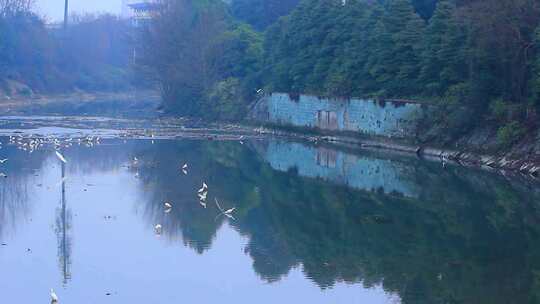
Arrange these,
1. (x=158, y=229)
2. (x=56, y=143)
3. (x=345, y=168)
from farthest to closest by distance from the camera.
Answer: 1. (x=56, y=143)
2. (x=345, y=168)
3. (x=158, y=229)

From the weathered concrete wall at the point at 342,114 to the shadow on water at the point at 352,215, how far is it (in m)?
3.08

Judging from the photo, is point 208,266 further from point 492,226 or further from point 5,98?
point 5,98

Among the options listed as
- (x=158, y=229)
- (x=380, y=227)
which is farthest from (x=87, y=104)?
(x=380, y=227)

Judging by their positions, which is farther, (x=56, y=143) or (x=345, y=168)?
(x=56, y=143)

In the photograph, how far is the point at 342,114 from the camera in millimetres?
48938

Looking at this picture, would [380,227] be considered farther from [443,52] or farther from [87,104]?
[87,104]

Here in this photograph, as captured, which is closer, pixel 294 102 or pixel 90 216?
pixel 90 216

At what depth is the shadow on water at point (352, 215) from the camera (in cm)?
2011

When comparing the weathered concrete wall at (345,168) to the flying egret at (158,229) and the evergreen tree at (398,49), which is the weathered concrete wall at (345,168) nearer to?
the evergreen tree at (398,49)

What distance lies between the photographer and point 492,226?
2567 cm

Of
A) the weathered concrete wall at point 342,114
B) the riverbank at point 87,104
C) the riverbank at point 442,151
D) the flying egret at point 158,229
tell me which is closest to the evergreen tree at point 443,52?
the weathered concrete wall at point 342,114

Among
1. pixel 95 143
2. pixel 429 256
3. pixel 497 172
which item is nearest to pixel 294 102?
pixel 95 143

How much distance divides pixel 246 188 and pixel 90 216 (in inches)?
292

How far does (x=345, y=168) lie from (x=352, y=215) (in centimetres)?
1039
